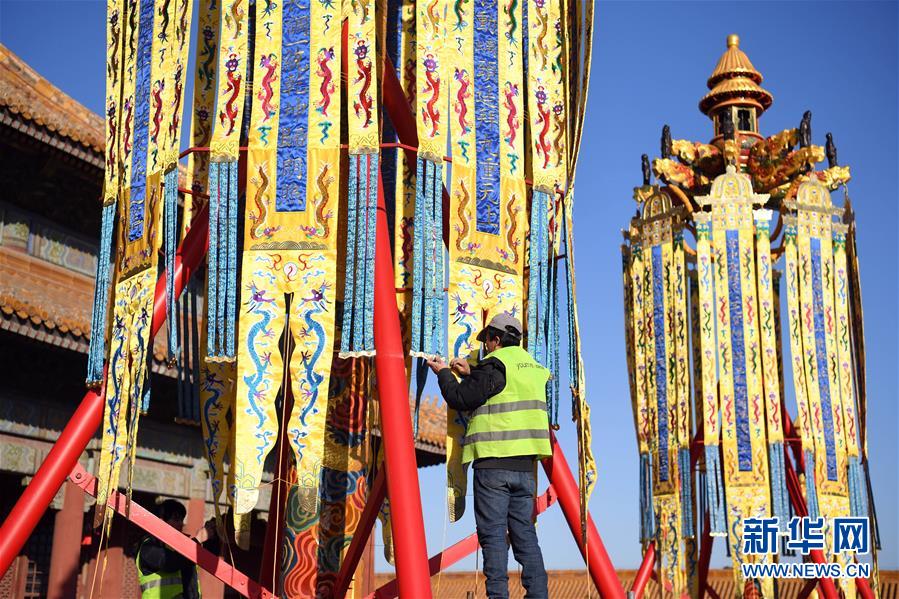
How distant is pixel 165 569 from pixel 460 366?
6.73 feet

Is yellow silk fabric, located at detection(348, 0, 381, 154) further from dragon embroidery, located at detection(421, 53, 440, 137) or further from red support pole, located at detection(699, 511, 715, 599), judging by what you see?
red support pole, located at detection(699, 511, 715, 599)

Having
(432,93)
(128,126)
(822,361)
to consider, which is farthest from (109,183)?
(822,361)

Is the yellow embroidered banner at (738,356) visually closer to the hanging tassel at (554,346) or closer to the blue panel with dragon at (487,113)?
the hanging tassel at (554,346)

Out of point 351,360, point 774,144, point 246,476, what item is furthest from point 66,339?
point 774,144

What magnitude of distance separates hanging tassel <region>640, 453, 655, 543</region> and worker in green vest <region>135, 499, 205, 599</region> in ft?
27.9

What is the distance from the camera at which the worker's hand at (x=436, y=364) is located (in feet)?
19.0

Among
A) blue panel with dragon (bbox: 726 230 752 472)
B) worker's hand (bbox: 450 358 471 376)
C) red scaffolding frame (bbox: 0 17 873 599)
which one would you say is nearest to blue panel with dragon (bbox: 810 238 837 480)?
blue panel with dragon (bbox: 726 230 752 472)

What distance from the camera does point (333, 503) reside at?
7.25m

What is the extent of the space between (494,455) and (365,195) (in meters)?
1.69

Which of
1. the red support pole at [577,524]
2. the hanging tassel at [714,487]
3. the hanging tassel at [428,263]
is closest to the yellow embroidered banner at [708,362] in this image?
the hanging tassel at [714,487]

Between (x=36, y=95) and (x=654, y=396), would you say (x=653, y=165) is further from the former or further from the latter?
(x=36, y=95)

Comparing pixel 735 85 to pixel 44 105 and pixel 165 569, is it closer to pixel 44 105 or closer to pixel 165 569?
pixel 44 105

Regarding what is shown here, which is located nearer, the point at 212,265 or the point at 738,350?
the point at 212,265

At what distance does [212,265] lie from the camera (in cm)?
627
